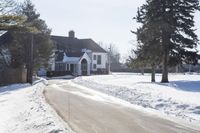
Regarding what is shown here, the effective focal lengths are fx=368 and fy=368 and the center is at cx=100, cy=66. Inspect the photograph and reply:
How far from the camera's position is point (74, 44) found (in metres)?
99.0

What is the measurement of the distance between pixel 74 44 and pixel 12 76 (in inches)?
2309

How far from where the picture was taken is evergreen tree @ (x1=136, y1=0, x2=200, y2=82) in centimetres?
3803

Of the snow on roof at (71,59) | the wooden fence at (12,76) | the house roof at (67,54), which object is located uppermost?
the house roof at (67,54)

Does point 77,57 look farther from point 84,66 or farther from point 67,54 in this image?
point 84,66

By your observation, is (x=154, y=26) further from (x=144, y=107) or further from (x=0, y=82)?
(x=144, y=107)

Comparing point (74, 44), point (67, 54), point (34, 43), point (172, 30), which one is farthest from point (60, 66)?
point (172, 30)

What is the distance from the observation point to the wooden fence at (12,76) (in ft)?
128

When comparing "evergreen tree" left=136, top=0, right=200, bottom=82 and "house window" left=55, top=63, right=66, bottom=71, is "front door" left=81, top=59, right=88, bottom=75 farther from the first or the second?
"evergreen tree" left=136, top=0, right=200, bottom=82

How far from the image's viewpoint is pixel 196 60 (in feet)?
127

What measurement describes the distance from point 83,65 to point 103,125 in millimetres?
74240

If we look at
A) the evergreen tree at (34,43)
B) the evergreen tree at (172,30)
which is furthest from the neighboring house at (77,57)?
the evergreen tree at (172,30)

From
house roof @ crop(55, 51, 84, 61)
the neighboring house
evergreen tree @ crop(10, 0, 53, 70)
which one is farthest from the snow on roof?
evergreen tree @ crop(10, 0, 53, 70)

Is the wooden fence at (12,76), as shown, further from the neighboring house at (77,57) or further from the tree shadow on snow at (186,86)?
the neighboring house at (77,57)

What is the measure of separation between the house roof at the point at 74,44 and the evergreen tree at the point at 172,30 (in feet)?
180
